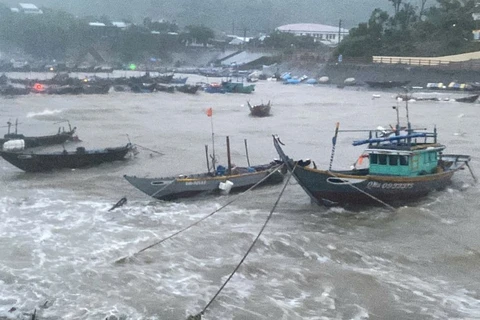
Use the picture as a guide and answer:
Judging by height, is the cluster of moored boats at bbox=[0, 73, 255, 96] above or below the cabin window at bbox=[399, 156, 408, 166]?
above

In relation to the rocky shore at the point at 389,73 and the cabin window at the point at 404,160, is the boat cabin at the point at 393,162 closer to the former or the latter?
the cabin window at the point at 404,160

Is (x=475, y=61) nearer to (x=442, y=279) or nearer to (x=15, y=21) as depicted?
(x=442, y=279)

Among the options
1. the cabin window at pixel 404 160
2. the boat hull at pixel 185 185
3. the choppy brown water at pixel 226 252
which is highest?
the cabin window at pixel 404 160

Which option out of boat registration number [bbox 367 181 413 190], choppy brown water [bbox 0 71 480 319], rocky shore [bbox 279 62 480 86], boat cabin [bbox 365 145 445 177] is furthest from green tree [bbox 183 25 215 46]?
boat registration number [bbox 367 181 413 190]

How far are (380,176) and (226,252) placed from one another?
11.6 ft

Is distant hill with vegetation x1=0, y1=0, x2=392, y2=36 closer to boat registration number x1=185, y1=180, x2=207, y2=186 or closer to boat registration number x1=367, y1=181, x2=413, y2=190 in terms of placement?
boat registration number x1=185, y1=180, x2=207, y2=186

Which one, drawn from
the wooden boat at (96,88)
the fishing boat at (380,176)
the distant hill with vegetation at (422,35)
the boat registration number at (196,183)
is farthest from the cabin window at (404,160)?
the distant hill with vegetation at (422,35)

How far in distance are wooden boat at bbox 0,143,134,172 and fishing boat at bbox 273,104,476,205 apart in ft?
18.3

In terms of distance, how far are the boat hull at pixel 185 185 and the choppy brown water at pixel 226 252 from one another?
0.23m

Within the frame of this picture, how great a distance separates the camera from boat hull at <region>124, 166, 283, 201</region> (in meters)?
12.7

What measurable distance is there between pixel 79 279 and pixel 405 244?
16.8ft

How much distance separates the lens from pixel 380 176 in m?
12.1

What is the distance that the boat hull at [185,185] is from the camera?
12719mm

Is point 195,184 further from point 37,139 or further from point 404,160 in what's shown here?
point 37,139
